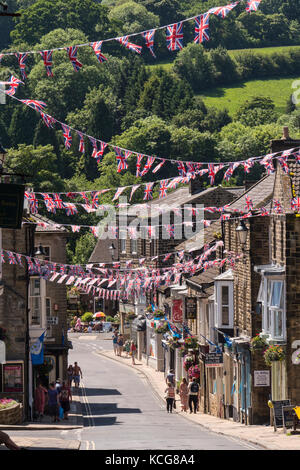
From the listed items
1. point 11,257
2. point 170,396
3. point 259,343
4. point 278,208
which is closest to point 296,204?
→ point 278,208

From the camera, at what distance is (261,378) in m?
34.8

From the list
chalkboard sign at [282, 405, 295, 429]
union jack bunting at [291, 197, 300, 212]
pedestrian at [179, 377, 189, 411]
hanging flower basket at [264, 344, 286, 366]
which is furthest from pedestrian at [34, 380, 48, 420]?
union jack bunting at [291, 197, 300, 212]

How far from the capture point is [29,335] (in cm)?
4044

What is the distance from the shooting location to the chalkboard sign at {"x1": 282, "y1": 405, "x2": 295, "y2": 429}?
94.5ft

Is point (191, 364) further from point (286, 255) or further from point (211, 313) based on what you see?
point (286, 255)

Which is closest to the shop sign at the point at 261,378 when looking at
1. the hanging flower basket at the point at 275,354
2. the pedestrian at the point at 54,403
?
the hanging flower basket at the point at 275,354

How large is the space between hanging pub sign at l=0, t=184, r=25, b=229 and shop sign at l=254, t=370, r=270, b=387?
1343 cm

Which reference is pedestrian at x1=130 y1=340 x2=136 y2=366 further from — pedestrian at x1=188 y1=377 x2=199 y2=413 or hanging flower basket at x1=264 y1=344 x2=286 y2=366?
hanging flower basket at x1=264 y1=344 x2=286 y2=366

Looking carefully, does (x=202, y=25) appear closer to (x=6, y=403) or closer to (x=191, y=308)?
(x=6, y=403)

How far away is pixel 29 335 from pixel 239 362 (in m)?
8.50

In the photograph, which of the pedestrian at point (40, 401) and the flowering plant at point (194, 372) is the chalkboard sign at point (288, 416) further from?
the flowering plant at point (194, 372)

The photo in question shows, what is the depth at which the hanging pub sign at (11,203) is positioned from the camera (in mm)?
24172

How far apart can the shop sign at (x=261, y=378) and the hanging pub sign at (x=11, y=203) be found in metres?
13.4
